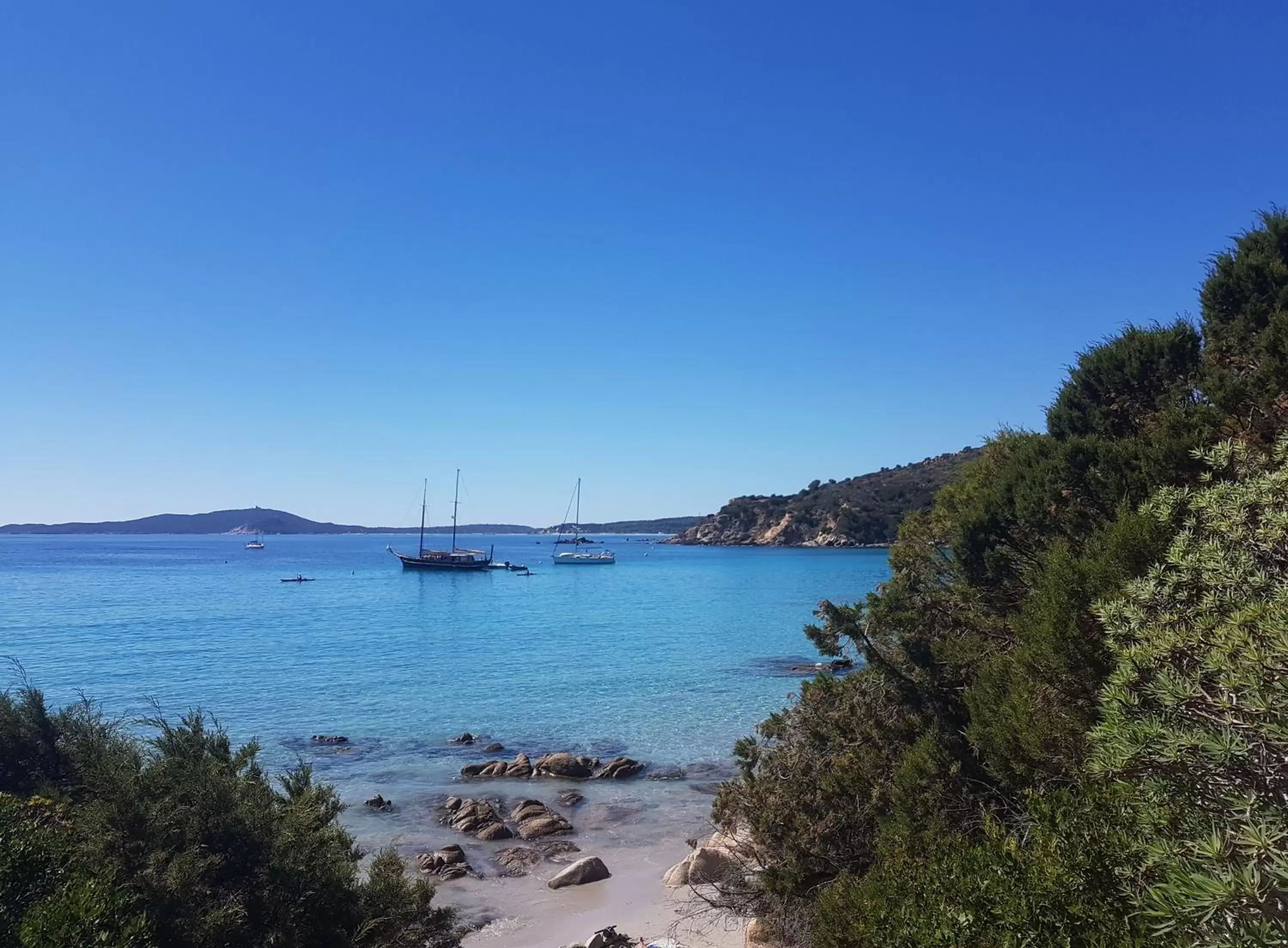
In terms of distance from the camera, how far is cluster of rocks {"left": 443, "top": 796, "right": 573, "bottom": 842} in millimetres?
18141

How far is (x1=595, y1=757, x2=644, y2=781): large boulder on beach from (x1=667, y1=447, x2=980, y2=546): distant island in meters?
70.3

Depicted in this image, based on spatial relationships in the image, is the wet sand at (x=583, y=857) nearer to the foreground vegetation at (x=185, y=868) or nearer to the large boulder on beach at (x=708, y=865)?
the large boulder on beach at (x=708, y=865)

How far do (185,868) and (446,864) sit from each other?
9004mm

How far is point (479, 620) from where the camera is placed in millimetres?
57312

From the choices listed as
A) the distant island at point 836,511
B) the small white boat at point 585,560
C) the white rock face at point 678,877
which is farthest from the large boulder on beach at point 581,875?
the small white boat at point 585,560

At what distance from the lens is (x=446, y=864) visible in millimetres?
16203

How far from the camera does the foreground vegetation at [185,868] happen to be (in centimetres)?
674

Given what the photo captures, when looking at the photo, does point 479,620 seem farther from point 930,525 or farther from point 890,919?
point 890,919

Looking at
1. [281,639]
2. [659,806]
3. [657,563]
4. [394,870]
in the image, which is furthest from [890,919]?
[657,563]

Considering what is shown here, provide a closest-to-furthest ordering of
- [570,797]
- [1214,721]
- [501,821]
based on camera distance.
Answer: [1214,721]
[501,821]
[570,797]

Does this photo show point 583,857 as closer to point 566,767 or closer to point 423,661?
point 566,767

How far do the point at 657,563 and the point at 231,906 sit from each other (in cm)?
12274

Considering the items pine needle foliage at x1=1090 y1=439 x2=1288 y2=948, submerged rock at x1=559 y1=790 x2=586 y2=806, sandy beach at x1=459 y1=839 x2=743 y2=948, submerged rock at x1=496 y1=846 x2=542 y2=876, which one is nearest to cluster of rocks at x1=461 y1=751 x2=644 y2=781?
submerged rock at x1=559 y1=790 x2=586 y2=806

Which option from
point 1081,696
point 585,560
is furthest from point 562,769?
point 585,560
